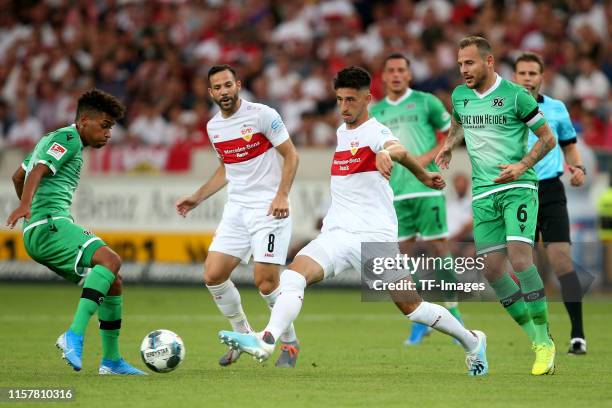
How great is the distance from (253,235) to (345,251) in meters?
1.42

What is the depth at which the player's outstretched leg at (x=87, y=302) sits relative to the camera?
8.48 m

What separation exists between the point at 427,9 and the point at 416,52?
3.38 feet

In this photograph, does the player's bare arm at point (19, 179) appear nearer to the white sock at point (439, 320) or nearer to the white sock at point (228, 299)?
the white sock at point (228, 299)

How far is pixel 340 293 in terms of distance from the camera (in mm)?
18109

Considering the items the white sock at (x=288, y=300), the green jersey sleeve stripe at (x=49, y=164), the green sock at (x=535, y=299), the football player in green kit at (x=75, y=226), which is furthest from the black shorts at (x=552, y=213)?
the green jersey sleeve stripe at (x=49, y=164)

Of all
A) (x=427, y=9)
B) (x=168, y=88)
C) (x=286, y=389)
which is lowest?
(x=286, y=389)

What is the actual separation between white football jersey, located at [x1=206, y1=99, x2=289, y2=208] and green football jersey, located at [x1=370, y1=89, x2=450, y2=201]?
2.19 m

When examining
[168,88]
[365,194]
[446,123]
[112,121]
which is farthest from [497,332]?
[168,88]

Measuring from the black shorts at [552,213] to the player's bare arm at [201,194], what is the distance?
2931mm

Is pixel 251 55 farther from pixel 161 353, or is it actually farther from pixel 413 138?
pixel 161 353

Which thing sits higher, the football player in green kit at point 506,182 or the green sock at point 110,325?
the football player in green kit at point 506,182

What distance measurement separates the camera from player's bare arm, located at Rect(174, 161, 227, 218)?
1014cm

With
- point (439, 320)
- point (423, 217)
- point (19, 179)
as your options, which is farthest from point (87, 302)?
point (423, 217)

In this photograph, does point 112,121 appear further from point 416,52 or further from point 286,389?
point 416,52
